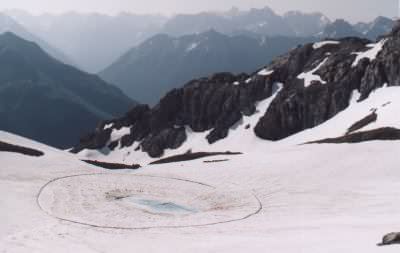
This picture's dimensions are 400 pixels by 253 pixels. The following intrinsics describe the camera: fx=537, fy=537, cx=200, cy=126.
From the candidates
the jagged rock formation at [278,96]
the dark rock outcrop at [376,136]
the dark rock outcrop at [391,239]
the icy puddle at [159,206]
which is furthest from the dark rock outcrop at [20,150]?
the jagged rock formation at [278,96]

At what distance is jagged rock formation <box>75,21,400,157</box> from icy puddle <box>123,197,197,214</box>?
8789cm

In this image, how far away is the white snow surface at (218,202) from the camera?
28.1 m

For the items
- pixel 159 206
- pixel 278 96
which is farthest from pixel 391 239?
pixel 278 96

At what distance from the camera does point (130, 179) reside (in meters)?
49.7

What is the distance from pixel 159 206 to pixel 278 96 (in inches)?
4284

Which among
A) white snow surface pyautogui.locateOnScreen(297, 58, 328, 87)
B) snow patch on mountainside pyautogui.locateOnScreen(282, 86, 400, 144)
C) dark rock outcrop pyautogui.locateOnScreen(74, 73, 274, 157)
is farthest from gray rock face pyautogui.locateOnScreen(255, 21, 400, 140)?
dark rock outcrop pyautogui.locateOnScreen(74, 73, 274, 157)

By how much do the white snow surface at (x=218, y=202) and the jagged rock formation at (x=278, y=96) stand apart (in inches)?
2890

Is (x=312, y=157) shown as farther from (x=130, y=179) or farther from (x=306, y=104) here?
(x=306, y=104)

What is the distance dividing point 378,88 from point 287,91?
3031 cm

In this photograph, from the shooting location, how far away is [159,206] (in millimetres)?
39031

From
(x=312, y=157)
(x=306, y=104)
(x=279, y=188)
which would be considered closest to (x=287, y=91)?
(x=306, y=104)

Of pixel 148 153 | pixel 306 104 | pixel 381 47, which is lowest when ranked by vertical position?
pixel 148 153

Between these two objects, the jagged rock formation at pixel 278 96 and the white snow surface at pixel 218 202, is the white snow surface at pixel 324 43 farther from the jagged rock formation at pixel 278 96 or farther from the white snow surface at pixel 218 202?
the white snow surface at pixel 218 202

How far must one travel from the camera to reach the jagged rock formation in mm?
126875
